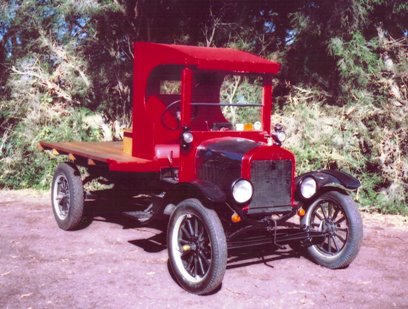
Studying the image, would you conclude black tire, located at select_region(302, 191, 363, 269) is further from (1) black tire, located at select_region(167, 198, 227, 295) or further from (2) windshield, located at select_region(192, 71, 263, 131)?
(1) black tire, located at select_region(167, 198, 227, 295)

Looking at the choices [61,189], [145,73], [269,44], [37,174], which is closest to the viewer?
[145,73]

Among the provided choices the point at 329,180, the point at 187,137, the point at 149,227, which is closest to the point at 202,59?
the point at 187,137

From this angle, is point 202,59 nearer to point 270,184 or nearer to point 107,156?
point 270,184

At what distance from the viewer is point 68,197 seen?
702 cm

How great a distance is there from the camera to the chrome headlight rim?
5387 millimetres

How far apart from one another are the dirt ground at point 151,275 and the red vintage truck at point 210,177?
→ 24 centimetres

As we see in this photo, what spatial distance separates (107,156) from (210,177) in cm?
140

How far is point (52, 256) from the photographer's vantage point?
583cm

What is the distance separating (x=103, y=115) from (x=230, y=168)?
6.95 m

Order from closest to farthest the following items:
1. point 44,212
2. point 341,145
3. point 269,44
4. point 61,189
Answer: point 61,189 < point 44,212 < point 341,145 < point 269,44

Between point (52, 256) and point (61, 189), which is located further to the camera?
point (61, 189)

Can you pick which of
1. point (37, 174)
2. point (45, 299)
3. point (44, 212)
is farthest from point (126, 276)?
point (37, 174)

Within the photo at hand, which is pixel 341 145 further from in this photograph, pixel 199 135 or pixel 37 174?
pixel 37 174

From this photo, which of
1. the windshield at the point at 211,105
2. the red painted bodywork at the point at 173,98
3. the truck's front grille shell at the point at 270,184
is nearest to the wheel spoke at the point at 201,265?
the truck's front grille shell at the point at 270,184
